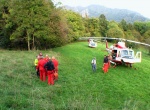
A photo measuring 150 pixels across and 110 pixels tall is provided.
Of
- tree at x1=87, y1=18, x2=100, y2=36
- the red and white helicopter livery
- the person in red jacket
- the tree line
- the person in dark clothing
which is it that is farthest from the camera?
tree at x1=87, y1=18, x2=100, y2=36

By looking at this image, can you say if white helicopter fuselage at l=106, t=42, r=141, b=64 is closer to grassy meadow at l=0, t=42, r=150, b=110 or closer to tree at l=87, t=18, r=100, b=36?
grassy meadow at l=0, t=42, r=150, b=110

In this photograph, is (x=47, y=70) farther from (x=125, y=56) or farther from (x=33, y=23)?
(x=33, y=23)

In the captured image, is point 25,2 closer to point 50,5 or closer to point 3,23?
point 50,5

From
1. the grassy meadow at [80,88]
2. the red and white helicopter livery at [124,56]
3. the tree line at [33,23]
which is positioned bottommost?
the grassy meadow at [80,88]

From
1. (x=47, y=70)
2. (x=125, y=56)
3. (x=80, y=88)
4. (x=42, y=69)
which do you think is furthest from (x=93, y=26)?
(x=80, y=88)

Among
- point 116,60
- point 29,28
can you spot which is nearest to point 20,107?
point 116,60

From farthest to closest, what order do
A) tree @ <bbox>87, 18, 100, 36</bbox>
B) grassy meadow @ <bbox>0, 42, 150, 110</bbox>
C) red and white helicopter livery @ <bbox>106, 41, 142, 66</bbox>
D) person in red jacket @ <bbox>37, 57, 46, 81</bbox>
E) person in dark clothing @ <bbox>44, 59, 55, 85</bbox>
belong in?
tree @ <bbox>87, 18, 100, 36</bbox> → red and white helicopter livery @ <bbox>106, 41, 142, 66</bbox> → person in red jacket @ <bbox>37, 57, 46, 81</bbox> → person in dark clothing @ <bbox>44, 59, 55, 85</bbox> → grassy meadow @ <bbox>0, 42, 150, 110</bbox>

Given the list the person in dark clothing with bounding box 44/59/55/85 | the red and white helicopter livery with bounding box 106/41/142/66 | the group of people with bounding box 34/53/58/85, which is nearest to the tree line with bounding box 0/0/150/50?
the red and white helicopter livery with bounding box 106/41/142/66

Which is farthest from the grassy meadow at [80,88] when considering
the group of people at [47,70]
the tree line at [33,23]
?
the tree line at [33,23]

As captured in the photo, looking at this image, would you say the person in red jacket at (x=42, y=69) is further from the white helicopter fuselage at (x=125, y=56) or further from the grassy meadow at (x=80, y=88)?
the white helicopter fuselage at (x=125, y=56)

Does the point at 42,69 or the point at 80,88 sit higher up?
the point at 42,69

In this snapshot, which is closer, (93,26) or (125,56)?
(125,56)

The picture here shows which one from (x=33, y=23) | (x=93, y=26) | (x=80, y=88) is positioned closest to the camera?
(x=80, y=88)

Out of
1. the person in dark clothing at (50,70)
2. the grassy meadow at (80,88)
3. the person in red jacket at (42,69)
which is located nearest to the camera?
the grassy meadow at (80,88)
